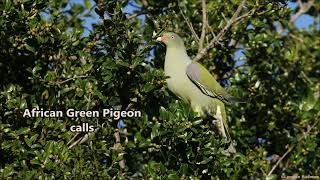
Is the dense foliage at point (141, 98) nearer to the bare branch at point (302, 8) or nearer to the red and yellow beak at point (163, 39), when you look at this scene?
the red and yellow beak at point (163, 39)

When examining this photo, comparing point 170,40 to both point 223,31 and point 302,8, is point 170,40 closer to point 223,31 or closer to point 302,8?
point 223,31

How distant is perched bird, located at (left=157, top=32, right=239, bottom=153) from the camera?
6.70m

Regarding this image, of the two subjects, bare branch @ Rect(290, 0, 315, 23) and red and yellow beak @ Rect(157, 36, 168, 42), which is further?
bare branch @ Rect(290, 0, 315, 23)

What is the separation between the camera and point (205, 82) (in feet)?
22.4

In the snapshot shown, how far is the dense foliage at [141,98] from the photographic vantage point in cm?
599

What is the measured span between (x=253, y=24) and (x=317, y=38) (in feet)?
8.54

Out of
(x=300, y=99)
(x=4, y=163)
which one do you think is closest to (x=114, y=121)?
(x=4, y=163)

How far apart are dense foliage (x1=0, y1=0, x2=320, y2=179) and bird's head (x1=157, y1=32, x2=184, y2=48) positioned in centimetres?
14

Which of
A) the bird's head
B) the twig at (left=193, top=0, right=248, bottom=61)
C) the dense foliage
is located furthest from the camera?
the bird's head

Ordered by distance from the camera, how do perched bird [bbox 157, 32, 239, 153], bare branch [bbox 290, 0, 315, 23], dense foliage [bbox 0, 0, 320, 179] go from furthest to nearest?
1. bare branch [bbox 290, 0, 315, 23]
2. perched bird [bbox 157, 32, 239, 153]
3. dense foliage [bbox 0, 0, 320, 179]

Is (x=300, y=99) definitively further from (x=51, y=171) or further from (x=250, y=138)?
(x=51, y=171)

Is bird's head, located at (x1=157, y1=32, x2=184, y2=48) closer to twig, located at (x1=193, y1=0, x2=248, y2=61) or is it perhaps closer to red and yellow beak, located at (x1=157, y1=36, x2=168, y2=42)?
red and yellow beak, located at (x1=157, y1=36, x2=168, y2=42)

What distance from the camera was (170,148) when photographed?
5977 mm

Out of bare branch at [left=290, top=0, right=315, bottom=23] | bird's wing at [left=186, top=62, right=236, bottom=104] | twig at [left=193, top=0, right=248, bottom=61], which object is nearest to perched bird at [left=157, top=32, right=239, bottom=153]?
bird's wing at [left=186, top=62, right=236, bottom=104]
